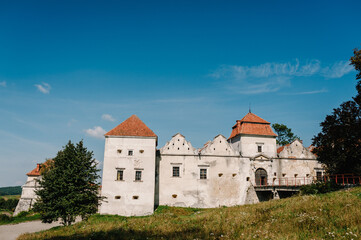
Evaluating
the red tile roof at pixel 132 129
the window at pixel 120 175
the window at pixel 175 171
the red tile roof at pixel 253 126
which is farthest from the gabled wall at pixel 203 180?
the window at pixel 120 175

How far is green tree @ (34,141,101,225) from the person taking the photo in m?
19.5

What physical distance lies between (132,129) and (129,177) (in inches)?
210

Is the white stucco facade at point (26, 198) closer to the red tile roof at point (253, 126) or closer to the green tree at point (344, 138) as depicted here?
the red tile roof at point (253, 126)

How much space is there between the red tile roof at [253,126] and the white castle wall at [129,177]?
454 inches

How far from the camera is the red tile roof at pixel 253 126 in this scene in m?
32.7

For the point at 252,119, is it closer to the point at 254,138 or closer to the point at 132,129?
the point at 254,138

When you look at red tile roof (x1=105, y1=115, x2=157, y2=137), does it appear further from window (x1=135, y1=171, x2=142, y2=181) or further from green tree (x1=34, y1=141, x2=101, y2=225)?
green tree (x1=34, y1=141, x2=101, y2=225)

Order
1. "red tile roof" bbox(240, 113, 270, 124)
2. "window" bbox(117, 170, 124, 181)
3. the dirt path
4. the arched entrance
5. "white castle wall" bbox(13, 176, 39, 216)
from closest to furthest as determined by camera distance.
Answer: the dirt path
"window" bbox(117, 170, 124, 181)
the arched entrance
"red tile roof" bbox(240, 113, 270, 124)
"white castle wall" bbox(13, 176, 39, 216)

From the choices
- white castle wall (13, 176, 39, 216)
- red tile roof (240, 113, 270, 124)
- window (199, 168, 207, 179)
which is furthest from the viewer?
white castle wall (13, 176, 39, 216)

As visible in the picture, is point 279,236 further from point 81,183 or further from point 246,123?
point 246,123

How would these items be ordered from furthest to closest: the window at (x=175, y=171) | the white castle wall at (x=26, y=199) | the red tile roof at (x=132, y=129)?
the white castle wall at (x=26, y=199)
the window at (x=175, y=171)
the red tile roof at (x=132, y=129)

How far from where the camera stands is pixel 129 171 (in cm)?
2825

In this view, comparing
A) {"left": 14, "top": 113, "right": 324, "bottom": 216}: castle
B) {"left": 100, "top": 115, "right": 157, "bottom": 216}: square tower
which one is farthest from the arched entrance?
{"left": 100, "top": 115, "right": 157, "bottom": 216}: square tower

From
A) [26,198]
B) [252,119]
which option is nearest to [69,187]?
[252,119]
